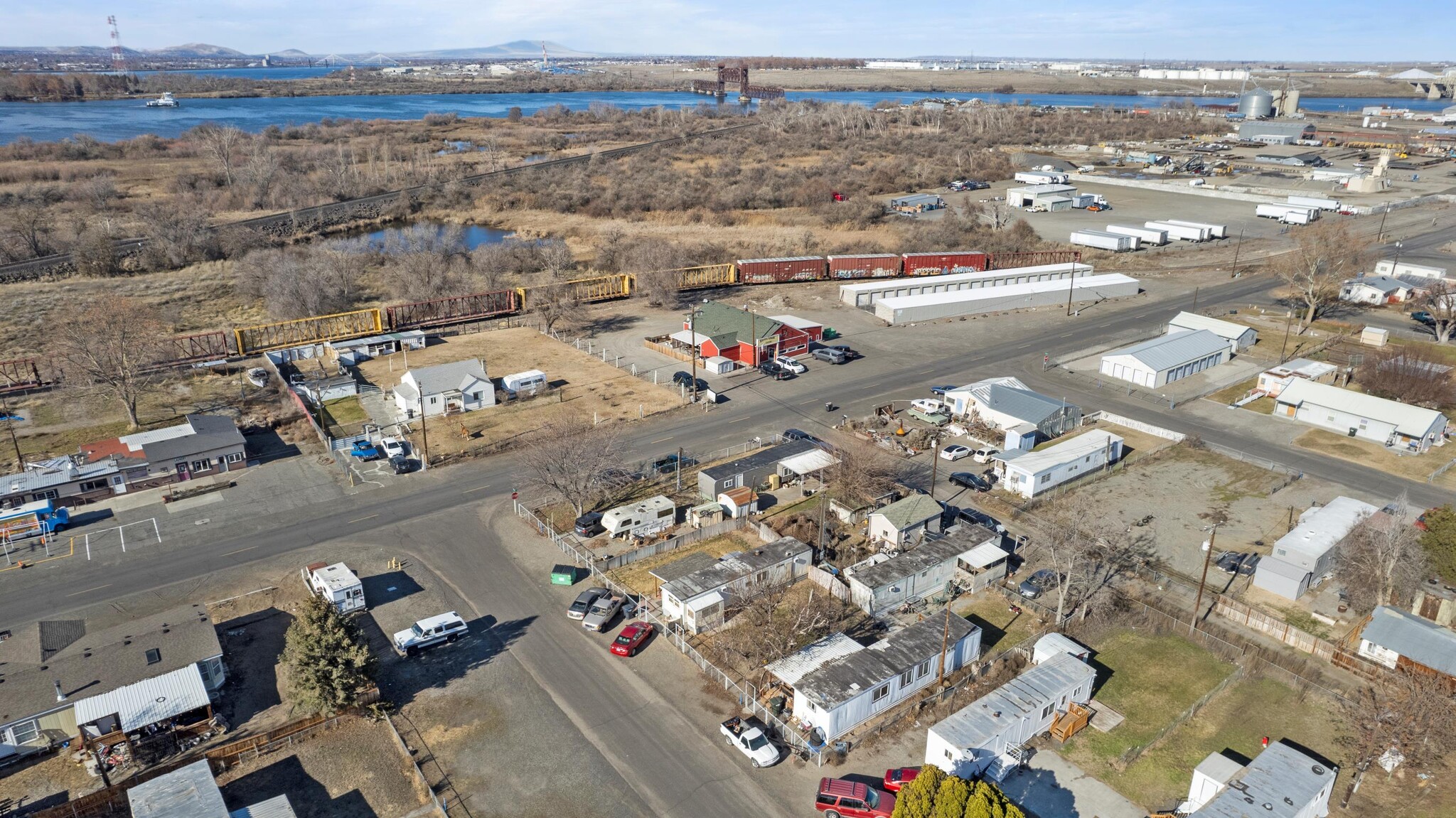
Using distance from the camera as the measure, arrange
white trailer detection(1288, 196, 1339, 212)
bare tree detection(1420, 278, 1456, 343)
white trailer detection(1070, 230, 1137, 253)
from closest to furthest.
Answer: bare tree detection(1420, 278, 1456, 343), white trailer detection(1070, 230, 1137, 253), white trailer detection(1288, 196, 1339, 212)

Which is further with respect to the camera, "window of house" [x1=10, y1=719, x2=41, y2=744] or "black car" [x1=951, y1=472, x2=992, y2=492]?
"black car" [x1=951, y1=472, x2=992, y2=492]

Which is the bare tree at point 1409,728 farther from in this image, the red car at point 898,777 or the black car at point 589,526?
the black car at point 589,526

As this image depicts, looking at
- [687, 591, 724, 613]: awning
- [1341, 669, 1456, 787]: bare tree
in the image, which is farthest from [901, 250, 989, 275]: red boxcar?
[1341, 669, 1456, 787]: bare tree

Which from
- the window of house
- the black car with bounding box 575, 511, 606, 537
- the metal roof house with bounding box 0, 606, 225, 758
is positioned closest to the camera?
the window of house

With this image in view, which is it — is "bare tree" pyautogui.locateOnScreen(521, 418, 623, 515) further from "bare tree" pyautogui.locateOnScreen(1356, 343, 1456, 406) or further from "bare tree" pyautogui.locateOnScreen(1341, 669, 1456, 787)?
"bare tree" pyautogui.locateOnScreen(1356, 343, 1456, 406)

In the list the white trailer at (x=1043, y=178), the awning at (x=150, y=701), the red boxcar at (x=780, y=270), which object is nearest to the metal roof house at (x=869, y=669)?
the awning at (x=150, y=701)

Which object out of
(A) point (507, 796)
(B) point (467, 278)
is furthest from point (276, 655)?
(B) point (467, 278)

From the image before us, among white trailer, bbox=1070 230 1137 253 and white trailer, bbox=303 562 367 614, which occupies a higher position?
white trailer, bbox=1070 230 1137 253
